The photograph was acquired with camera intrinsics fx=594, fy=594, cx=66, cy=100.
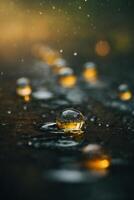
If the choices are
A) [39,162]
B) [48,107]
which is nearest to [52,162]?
[39,162]

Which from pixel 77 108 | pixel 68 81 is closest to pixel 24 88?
pixel 68 81

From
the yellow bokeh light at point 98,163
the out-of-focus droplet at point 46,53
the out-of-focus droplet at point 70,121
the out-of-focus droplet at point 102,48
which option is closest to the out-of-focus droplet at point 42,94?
the out-of-focus droplet at point 70,121

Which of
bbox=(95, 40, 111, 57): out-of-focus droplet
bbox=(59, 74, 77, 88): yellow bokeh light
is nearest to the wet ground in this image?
bbox=(95, 40, 111, 57): out-of-focus droplet

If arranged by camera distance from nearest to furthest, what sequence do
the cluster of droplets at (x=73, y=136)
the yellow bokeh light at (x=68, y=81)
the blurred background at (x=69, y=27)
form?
the cluster of droplets at (x=73, y=136) < the yellow bokeh light at (x=68, y=81) < the blurred background at (x=69, y=27)

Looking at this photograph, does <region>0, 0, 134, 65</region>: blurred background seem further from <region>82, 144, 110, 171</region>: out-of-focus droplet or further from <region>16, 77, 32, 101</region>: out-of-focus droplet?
<region>82, 144, 110, 171</region>: out-of-focus droplet

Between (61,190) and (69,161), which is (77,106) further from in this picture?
A: (61,190)

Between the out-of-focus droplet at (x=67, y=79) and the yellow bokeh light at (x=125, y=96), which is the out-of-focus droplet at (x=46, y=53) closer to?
the out-of-focus droplet at (x=67, y=79)

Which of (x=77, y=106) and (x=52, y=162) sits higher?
(x=77, y=106)
